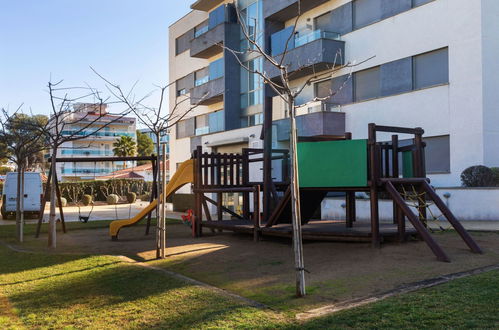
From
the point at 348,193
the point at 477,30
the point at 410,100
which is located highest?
the point at 477,30

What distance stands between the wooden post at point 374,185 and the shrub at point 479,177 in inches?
343

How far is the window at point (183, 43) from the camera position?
130 ft

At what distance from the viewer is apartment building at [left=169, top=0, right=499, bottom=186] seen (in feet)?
59.3

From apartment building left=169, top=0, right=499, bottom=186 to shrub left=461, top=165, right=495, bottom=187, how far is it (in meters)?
0.78

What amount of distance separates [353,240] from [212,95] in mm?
22872

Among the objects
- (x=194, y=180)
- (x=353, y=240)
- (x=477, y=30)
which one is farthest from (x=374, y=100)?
(x=353, y=240)

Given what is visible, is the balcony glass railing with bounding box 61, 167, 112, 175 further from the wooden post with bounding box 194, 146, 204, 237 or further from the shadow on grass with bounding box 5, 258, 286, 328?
the shadow on grass with bounding box 5, 258, 286, 328

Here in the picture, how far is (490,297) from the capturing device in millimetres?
5727

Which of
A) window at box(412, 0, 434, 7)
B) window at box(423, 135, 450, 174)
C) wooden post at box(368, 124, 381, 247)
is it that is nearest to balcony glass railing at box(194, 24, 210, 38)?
window at box(412, 0, 434, 7)

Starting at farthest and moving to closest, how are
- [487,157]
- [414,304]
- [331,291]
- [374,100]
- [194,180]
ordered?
1. [374,100]
2. [487,157]
3. [194,180]
4. [331,291]
5. [414,304]

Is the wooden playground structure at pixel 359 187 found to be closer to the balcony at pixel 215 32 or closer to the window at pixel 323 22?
the window at pixel 323 22

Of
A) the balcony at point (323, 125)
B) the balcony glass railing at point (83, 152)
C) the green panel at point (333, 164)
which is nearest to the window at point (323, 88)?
the balcony at point (323, 125)

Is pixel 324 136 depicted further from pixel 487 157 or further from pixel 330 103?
pixel 487 157

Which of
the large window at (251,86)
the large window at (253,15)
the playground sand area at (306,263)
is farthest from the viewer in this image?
the large window at (251,86)
